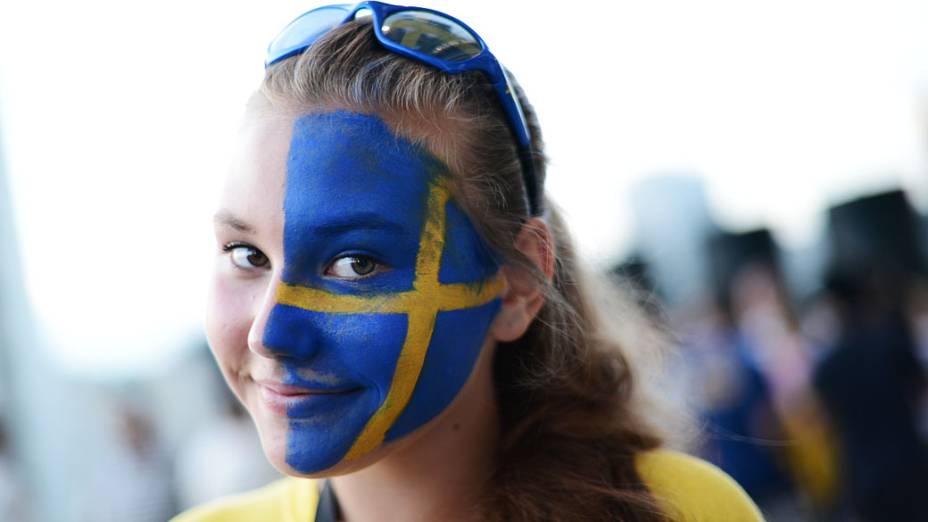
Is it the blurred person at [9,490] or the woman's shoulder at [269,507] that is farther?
the blurred person at [9,490]

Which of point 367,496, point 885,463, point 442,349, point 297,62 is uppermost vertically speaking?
point 297,62

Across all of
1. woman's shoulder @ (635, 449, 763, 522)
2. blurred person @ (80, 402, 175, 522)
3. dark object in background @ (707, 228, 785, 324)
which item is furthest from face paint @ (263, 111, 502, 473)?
dark object in background @ (707, 228, 785, 324)

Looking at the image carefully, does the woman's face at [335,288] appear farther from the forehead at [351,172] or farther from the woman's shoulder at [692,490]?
the woman's shoulder at [692,490]

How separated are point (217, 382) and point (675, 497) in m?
3.70

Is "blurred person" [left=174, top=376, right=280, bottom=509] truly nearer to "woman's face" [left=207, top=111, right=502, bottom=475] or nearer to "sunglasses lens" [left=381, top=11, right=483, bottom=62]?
"woman's face" [left=207, top=111, right=502, bottom=475]

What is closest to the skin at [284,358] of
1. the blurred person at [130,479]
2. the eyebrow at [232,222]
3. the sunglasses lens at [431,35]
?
the eyebrow at [232,222]

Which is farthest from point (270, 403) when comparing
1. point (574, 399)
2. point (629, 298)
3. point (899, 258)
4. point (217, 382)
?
point (899, 258)

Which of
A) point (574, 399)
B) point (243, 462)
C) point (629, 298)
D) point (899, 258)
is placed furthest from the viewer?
point (899, 258)

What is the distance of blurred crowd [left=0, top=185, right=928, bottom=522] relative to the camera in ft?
16.3

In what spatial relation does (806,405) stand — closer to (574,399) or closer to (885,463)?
(885,463)

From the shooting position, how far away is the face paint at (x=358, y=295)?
157 cm

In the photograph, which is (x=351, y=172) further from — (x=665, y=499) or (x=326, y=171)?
(x=665, y=499)

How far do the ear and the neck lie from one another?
0.08 metres

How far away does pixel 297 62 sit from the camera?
5.71 feet
